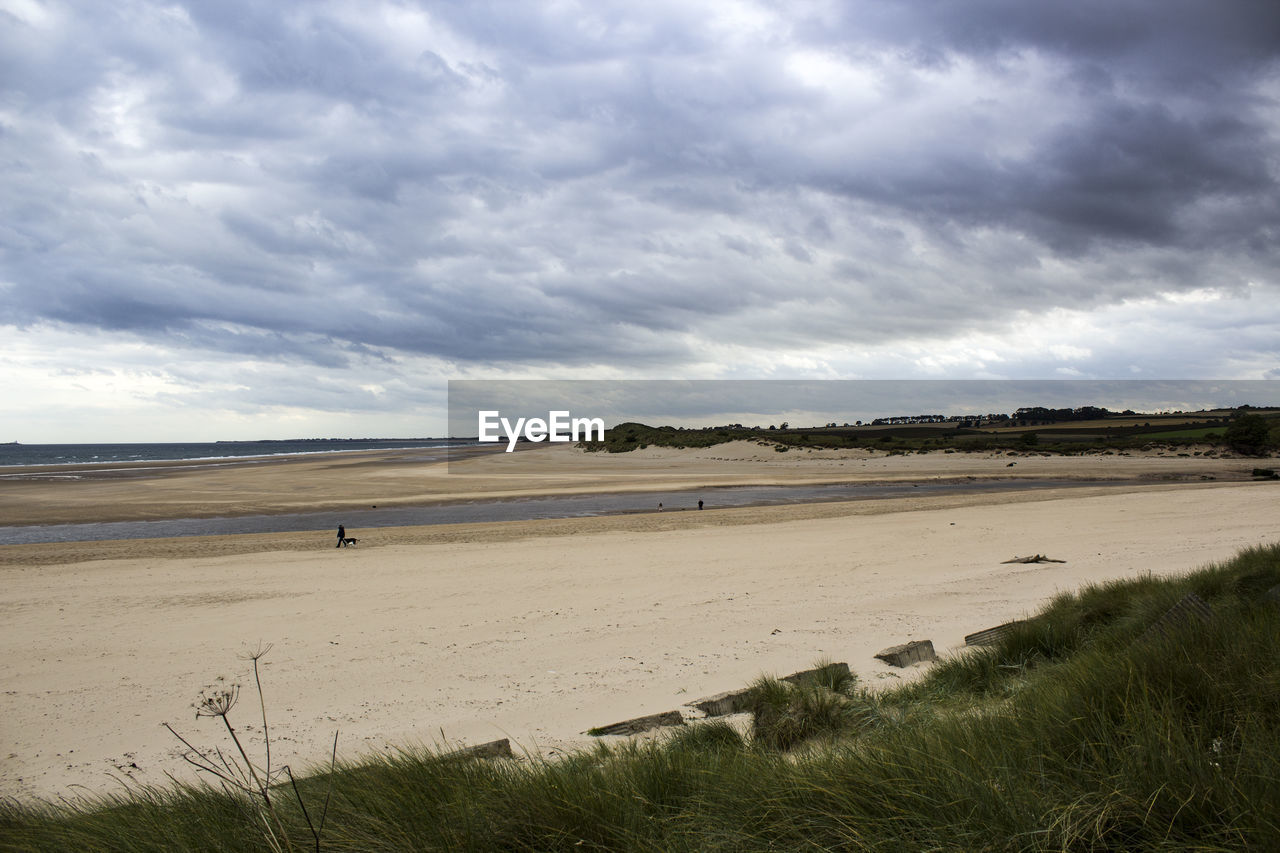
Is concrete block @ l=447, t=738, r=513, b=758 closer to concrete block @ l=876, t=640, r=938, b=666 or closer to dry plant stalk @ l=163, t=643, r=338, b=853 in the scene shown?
dry plant stalk @ l=163, t=643, r=338, b=853

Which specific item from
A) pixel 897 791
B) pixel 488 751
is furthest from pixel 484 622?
pixel 897 791

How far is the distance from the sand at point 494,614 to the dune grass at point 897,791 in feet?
3.58

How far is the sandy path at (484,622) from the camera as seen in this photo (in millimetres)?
6227

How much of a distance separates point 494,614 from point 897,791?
8.14m

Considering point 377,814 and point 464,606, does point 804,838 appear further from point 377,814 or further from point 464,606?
point 464,606

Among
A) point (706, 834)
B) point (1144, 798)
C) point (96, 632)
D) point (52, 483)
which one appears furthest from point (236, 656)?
point (52, 483)

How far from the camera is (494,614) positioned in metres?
10.4

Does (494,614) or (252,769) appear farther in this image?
(494,614)

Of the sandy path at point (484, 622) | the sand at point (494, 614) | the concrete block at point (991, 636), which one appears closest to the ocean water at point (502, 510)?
the sand at point (494, 614)

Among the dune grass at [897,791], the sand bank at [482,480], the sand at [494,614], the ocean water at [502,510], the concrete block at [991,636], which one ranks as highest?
the dune grass at [897,791]

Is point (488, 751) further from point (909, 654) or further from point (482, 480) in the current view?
point (482, 480)

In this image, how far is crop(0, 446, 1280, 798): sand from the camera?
623 cm

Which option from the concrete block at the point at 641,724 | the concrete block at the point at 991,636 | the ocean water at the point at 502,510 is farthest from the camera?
the ocean water at the point at 502,510

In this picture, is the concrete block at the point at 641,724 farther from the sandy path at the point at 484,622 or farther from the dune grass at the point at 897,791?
the dune grass at the point at 897,791
